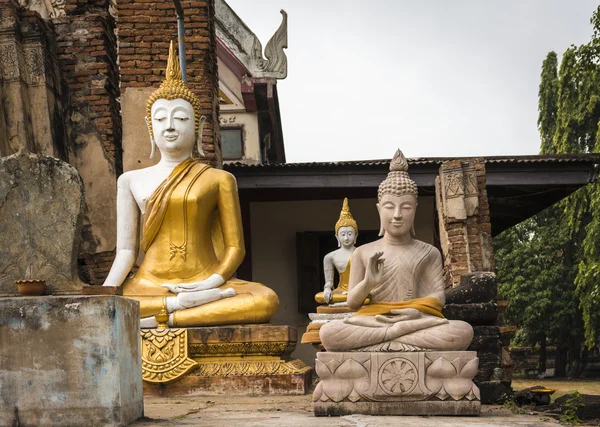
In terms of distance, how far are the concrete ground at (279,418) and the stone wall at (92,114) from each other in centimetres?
440

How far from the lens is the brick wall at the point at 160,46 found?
1079 cm

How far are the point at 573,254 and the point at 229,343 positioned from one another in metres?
17.8

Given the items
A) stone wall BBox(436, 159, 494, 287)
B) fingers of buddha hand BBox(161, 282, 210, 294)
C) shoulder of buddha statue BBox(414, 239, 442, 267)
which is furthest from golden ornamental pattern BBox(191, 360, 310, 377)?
stone wall BBox(436, 159, 494, 287)

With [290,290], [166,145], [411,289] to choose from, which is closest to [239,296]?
[166,145]

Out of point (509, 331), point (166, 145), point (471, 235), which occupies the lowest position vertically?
point (509, 331)

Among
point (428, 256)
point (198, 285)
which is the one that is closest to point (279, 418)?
point (428, 256)

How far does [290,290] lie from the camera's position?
15.1 meters

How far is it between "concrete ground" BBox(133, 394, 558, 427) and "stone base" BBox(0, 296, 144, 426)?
0.89 ft

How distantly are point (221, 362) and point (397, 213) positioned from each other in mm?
2352

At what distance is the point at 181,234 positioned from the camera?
842 cm

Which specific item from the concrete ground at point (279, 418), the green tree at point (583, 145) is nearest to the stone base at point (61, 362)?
the concrete ground at point (279, 418)

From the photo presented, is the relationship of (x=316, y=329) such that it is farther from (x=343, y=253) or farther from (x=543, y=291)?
(x=543, y=291)

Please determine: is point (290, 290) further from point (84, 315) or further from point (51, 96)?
point (84, 315)

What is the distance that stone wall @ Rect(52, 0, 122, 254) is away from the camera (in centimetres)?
1085
